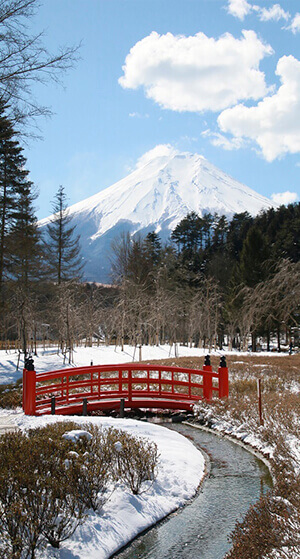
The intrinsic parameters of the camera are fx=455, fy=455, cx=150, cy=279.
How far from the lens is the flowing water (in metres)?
5.80

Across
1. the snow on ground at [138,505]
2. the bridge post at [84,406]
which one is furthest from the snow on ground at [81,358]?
the snow on ground at [138,505]

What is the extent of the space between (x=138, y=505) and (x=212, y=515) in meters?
1.14

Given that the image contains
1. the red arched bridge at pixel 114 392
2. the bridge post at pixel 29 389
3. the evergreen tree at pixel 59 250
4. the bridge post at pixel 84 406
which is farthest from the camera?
the evergreen tree at pixel 59 250

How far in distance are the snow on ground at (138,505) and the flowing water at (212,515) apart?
0.17 m

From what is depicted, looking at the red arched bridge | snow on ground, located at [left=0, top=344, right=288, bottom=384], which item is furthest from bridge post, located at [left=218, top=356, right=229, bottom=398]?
snow on ground, located at [left=0, top=344, right=288, bottom=384]

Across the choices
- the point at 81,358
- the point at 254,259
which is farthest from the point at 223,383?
the point at 254,259

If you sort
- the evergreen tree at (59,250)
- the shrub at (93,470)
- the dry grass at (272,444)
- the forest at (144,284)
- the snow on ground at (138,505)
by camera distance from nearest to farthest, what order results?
the dry grass at (272,444)
the snow on ground at (138,505)
the shrub at (93,470)
the forest at (144,284)
the evergreen tree at (59,250)

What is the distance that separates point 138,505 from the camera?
673cm

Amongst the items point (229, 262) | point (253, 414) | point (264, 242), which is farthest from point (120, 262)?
point (253, 414)

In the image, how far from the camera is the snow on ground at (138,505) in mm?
5453

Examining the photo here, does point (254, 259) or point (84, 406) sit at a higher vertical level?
point (254, 259)

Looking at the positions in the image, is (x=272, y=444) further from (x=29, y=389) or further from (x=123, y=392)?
(x=29, y=389)

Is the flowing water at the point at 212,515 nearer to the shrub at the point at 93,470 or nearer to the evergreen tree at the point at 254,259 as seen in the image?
the shrub at the point at 93,470

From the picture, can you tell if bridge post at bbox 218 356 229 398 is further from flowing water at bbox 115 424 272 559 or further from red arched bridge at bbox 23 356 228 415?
flowing water at bbox 115 424 272 559
